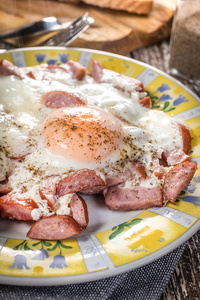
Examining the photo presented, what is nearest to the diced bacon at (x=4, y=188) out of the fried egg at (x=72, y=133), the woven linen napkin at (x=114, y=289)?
the fried egg at (x=72, y=133)

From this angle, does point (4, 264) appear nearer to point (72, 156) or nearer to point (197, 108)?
point (72, 156)

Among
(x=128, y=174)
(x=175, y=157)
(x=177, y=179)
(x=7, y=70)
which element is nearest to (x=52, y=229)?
(x=128, y=174)

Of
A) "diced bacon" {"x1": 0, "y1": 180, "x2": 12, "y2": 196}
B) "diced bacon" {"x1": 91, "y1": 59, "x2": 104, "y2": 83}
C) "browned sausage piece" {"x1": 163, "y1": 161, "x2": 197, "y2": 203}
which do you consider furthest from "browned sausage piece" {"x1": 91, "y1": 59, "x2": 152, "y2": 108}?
"diced bacon" {"x1": 0, "y1": 180, "x2": 12, "y2": 196}

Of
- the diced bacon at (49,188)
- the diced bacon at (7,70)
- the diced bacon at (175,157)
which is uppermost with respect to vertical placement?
the diced bacon at (175,157)

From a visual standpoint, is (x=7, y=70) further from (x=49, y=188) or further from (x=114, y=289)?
(x=114, y=289)

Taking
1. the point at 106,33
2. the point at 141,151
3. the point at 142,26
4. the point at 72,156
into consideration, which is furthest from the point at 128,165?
the point at 142,26

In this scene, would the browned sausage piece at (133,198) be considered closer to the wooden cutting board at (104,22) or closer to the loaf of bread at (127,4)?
the wooden cutting board at (104,22)
